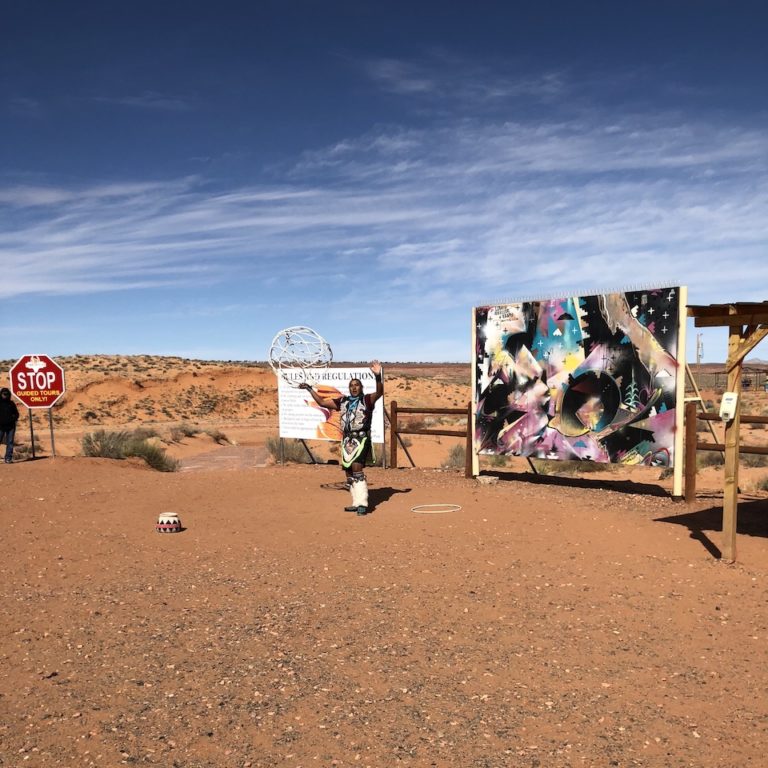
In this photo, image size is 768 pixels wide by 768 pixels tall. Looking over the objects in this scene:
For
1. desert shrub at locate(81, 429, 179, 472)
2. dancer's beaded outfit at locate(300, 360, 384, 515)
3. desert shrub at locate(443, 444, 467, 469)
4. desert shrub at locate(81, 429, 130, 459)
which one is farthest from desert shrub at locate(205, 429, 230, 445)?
dancer's beaded outfit at locate(300, 360, 384, 515)

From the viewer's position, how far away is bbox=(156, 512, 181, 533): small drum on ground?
31.0 ft

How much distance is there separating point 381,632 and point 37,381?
41.4 ft

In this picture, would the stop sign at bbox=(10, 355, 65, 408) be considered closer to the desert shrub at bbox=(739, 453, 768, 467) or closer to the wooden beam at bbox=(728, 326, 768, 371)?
the wooden beam at bbox=(728, 326, 768, 371)

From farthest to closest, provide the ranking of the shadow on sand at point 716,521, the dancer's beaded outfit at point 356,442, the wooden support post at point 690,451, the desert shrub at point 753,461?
the desert shrub at point 753,461 < the wooden support post at point 690,451 < the dancer's beaded outfit at point 356,442 < the shadow on sand at point 716,521

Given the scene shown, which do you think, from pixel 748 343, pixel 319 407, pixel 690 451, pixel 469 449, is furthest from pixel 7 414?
pixel 748 343

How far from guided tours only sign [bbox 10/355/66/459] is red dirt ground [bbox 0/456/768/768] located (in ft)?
18.7

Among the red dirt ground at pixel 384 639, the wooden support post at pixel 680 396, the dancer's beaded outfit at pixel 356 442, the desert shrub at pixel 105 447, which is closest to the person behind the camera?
the red dirt ground at pixel 384 639

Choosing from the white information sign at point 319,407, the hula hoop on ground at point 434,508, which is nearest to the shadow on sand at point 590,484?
the white information sign at point 319,407

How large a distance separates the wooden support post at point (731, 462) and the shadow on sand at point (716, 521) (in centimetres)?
32

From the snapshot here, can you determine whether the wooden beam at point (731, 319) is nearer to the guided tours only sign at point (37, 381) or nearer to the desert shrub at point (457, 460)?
the desert shrub at point (457, 460)

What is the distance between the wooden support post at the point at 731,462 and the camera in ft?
25.4

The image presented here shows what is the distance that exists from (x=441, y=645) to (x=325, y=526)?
4393mm

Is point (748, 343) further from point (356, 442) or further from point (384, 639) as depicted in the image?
point (356, 442)

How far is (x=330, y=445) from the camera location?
27.5 meters
